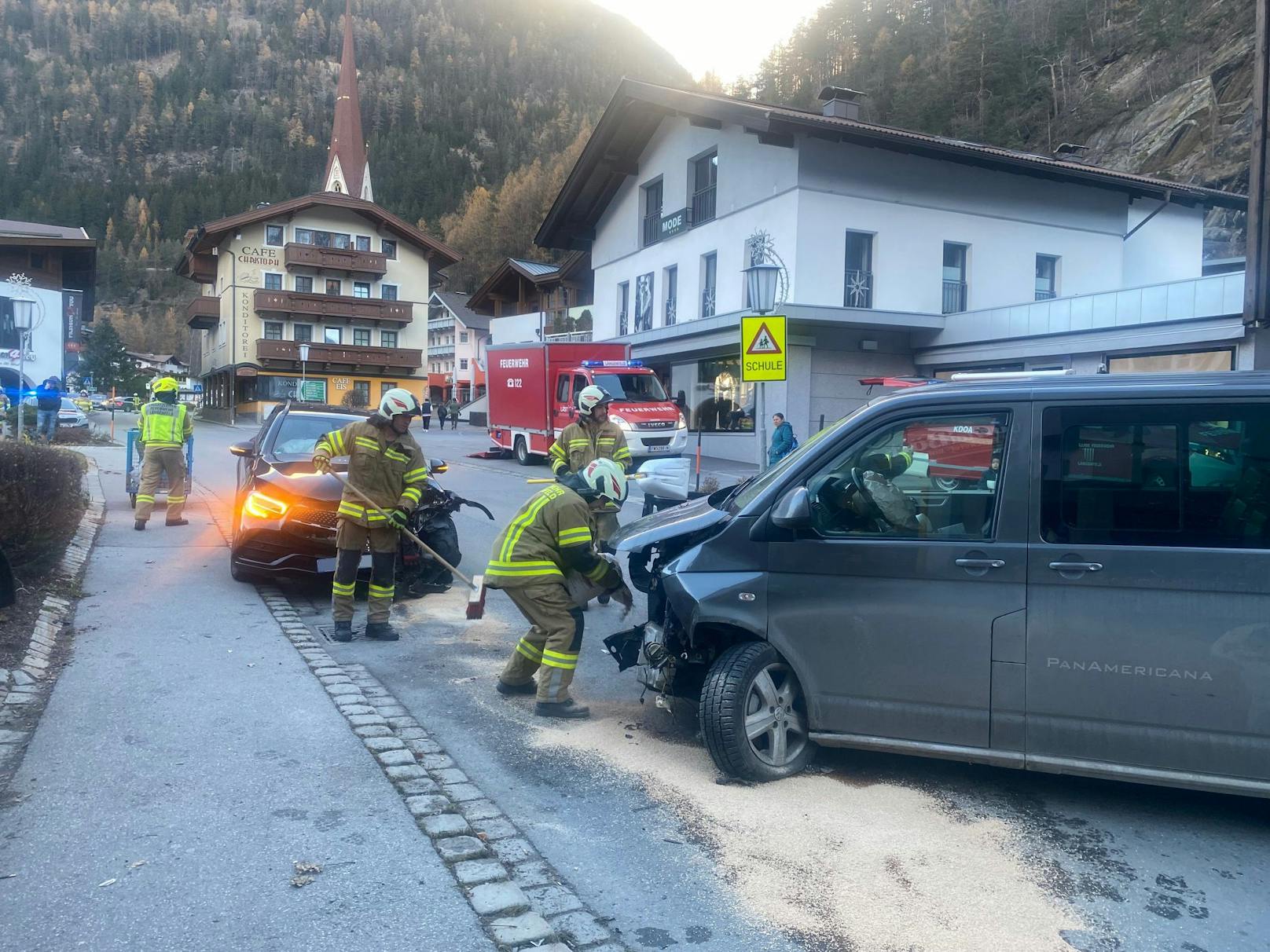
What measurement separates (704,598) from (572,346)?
813 inches

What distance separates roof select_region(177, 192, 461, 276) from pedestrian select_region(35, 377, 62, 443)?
33322 millimetres

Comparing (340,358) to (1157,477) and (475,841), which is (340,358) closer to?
(475,841)

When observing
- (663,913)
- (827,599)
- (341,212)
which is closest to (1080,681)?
(827,599)

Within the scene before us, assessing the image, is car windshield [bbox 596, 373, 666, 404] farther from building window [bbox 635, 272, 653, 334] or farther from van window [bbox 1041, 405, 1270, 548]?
van window [bbox 1041, 405, 1270, 548]

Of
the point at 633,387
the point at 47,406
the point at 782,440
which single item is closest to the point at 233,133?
the point at 47,406

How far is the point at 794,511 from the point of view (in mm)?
4414

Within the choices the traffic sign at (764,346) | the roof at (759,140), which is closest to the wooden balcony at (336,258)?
the roof at (759,140)

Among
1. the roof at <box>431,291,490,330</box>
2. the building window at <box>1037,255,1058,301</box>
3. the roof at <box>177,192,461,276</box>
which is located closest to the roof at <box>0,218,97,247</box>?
the roof at <box>177,192,461,276</box>

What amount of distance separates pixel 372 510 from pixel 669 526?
9.64ft

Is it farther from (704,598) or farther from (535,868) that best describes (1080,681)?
(535,868)

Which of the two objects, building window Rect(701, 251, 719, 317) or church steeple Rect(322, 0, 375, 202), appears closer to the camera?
building window Rect(701, 251, 719, 317)

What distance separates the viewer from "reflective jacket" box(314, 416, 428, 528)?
281 inches

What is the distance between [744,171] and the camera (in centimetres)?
2622

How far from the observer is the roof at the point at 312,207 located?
54.0 meters
